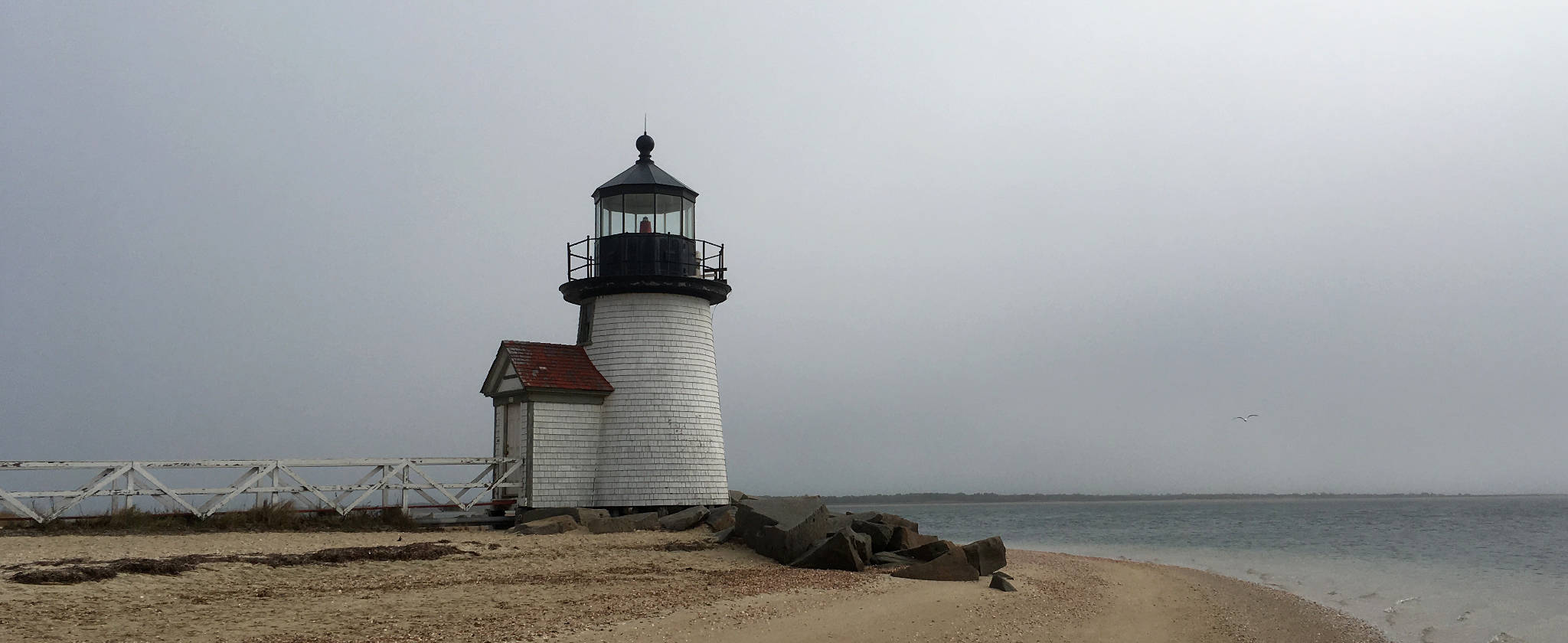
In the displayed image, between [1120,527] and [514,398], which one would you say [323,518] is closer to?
[514,398]

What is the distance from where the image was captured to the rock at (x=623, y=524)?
54.4 ft

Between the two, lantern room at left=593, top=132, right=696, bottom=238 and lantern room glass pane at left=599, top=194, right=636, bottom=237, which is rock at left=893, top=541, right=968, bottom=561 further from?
lantern room glass pane at left=599, top=194, right=636, bottom=237

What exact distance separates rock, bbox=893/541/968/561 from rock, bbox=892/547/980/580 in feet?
2.20

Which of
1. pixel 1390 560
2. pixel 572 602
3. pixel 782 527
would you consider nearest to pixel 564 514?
pixel 782 527

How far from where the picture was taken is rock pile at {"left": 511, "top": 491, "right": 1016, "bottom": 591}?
1357 centimetres

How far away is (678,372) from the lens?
61.3 feet

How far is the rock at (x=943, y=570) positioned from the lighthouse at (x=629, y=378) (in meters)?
5.93

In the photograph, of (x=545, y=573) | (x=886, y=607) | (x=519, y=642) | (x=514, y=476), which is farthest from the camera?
(x=514, y=476)

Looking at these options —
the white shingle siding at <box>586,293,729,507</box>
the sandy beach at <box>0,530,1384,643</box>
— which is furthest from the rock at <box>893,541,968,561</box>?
the white shingle siding at <box>586,293,729,507</box>

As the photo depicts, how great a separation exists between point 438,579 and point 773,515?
5.18 metres

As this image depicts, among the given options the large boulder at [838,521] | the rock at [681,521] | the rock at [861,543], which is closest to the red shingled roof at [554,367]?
the rock at [681,521]

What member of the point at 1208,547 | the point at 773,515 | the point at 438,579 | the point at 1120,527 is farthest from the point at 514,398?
the point at 1120,527

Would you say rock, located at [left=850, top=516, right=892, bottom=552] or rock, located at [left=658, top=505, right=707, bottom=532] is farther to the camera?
rock, located at [left=658, top=505, right=707, bottom=532]

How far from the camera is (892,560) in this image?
14484 mm
